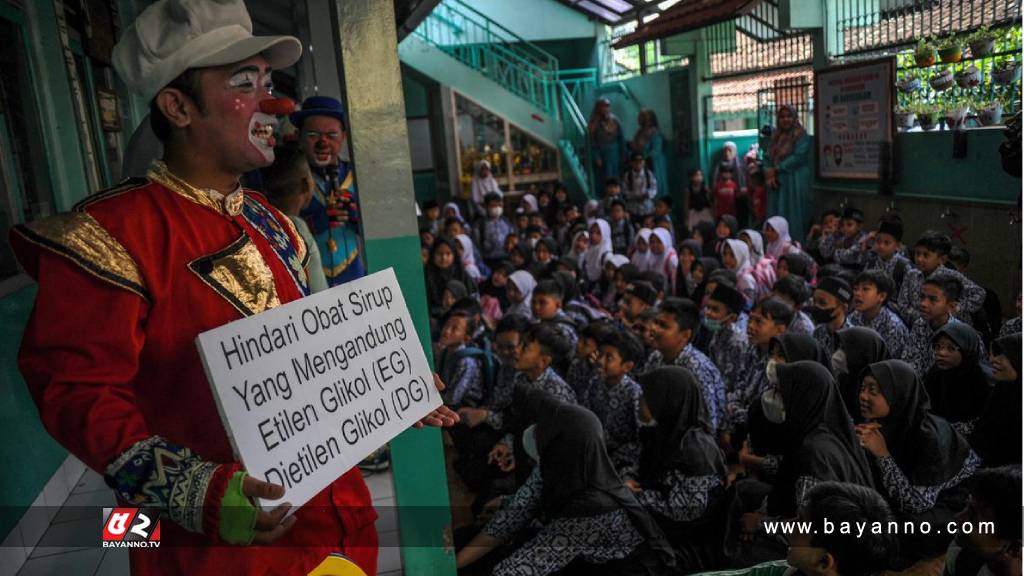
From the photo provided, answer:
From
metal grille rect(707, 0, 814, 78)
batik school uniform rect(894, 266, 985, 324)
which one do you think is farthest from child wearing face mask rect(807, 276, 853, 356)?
metal grille rect(707, 0, 814, 78)

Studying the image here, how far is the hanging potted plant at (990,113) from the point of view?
21.0 feet

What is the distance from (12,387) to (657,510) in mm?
2482

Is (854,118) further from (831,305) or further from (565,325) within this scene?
(565,325)

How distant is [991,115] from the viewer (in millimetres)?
6434

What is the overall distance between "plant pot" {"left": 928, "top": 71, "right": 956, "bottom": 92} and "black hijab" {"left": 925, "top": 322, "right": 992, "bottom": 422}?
364 cm

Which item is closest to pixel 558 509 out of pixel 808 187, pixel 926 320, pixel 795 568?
pixel 795 568

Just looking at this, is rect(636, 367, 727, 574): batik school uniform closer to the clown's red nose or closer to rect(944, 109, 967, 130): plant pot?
the clown's red nose

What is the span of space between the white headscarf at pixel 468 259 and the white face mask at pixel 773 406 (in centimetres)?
442

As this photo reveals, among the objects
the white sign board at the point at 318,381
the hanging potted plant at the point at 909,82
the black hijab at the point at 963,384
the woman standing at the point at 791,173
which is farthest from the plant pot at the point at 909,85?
the white sign board at the point at 318,381

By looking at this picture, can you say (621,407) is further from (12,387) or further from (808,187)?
(808,187)

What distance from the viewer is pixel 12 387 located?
312 cm

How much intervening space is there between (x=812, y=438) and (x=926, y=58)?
5.01 meters

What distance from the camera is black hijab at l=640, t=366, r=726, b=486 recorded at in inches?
126

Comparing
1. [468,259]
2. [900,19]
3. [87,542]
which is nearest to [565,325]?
[87,542]
